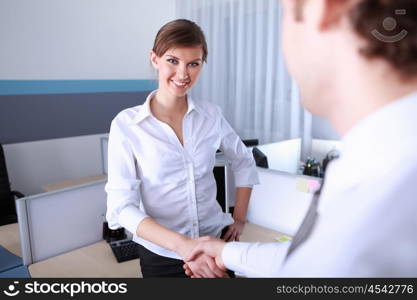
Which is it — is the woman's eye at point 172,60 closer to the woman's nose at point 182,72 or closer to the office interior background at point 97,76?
the woman's nose at point 182,72

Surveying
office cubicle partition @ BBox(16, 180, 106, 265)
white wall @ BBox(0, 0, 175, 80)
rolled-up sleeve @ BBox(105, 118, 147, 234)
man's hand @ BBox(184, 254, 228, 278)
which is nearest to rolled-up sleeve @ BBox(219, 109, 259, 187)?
rolled-up sleeve @ BBox(105, 118, 147, 234)

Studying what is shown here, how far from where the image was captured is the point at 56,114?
3.58 metres

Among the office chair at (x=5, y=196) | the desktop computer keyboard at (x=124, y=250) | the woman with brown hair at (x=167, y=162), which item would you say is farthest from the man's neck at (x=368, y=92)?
the office chair at (x=5, y=196)

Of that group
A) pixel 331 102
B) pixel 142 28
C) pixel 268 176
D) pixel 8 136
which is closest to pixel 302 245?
pixel 331 102

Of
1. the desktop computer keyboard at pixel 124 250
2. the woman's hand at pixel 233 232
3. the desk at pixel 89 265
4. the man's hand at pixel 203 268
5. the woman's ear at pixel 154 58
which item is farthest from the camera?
the desktop computer keyboard at pixel 124 250

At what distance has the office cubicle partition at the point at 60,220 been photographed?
158 centimetres

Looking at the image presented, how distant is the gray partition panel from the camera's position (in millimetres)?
3314

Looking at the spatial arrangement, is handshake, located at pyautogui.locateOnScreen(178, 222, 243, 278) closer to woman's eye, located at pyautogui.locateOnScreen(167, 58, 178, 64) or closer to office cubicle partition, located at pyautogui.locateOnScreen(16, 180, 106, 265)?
woman's eye, located at pyautogui.locateOnScreen(167, 58, 178, 64)

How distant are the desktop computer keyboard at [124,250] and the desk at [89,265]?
0.02m

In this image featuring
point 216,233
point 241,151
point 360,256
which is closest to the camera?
point 360,256

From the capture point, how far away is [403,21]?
385 mm

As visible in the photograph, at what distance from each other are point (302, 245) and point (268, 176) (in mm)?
1532

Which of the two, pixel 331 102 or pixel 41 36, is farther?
pixel 41 36

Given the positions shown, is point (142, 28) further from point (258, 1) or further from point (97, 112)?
point (258, 1)
